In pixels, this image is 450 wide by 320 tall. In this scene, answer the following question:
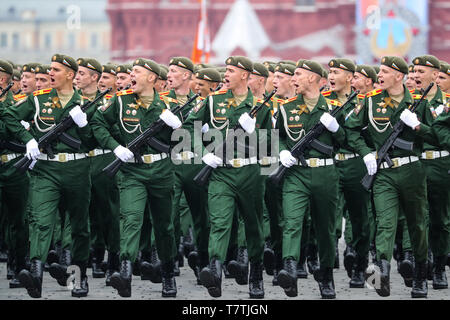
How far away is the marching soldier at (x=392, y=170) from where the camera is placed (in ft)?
32.0

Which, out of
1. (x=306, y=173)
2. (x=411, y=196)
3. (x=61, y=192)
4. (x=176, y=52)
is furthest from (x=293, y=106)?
(x=176, y=52)

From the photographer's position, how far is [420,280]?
33.1ft

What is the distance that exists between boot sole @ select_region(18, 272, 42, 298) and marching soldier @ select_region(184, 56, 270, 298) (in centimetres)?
136

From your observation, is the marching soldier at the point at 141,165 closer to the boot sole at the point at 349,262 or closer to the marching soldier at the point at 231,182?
the marching soldier at the point at 231,182

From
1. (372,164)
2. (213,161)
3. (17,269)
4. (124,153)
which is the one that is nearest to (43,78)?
(124,153)

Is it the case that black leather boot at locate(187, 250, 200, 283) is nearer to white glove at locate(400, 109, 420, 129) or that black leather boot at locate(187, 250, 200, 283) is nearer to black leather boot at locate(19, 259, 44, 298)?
black leather boot at locate(19, 259, 44, 298)

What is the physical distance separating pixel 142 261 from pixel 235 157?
2009 mm

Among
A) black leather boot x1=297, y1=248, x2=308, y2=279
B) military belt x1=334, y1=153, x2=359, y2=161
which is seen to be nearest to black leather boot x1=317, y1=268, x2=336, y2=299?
black leather boot x1=297, y1=248, x2=308, y2=279

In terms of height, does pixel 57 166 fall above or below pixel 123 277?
above

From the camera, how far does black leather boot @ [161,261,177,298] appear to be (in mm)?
10148

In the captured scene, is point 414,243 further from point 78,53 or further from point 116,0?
point 78,53

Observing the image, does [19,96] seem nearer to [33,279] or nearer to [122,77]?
[122,77]

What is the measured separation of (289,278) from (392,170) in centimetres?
127

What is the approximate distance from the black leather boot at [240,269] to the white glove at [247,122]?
1.40 m
